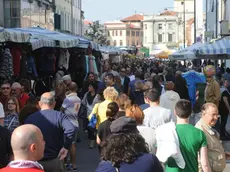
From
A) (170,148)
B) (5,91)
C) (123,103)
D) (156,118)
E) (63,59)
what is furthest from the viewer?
(63,59)

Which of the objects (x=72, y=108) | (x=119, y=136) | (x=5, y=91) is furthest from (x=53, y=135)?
(x=72, y=108)

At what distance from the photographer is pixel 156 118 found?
791cm

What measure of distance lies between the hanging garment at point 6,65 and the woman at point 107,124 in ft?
14.8

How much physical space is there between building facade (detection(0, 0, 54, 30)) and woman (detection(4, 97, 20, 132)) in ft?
73.6

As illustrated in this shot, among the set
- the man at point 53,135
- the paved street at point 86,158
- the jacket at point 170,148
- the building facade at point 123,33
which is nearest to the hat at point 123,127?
the jacket at point 170,148

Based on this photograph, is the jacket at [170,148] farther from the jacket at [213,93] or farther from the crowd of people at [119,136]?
the jacket at [213,93]

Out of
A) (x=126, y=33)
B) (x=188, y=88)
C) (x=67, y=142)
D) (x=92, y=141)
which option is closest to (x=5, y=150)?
(x=67, y=142)

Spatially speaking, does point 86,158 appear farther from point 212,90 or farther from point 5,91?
point 212,90

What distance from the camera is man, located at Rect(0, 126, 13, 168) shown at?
5930 millimetres

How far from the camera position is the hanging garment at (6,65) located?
12.2 m

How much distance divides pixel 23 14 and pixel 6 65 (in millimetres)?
20666

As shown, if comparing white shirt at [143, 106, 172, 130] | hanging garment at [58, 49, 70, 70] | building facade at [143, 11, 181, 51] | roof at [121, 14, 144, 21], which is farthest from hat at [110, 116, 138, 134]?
roof at [121, 14, 144, 21]

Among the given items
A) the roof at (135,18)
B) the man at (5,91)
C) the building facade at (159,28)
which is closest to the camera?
the man at (5,91)

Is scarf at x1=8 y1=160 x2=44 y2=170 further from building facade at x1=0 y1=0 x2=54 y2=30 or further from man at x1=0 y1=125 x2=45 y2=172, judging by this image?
building facade at x1=0 y1=0 x2=54 y2=30
